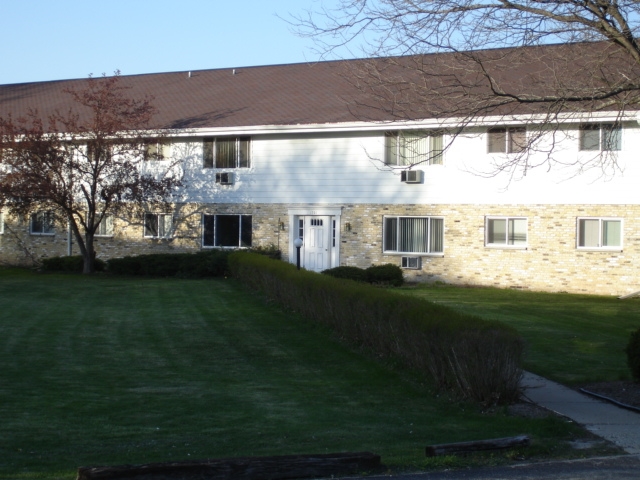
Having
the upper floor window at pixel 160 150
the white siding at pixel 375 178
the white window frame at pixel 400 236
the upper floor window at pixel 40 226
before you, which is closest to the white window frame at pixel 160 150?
the upper floor window at pixel 160 150

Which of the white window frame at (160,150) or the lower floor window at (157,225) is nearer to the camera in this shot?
the white window frame at (160,150)

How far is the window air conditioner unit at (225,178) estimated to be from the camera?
2775 cm

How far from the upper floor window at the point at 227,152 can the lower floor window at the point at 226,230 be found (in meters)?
1.77

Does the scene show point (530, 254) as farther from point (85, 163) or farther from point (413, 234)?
point (85, 163)

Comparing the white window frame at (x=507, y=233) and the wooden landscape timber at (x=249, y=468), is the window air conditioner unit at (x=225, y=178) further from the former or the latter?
the wooden landscape timber at (x=249, y=468)

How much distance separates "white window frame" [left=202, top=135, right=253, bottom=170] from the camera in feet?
90.5

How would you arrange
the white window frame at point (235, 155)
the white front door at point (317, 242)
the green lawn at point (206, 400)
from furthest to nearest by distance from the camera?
the white window frame at point (235, 155) → the white front door at point (317, 242) → the green lawn at point (206, 400)

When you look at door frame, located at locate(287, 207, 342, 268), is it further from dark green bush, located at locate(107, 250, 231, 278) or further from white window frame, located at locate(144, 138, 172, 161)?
white window frame, located at locate(144, 138, 172, 161)

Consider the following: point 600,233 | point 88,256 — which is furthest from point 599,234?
point 88,256

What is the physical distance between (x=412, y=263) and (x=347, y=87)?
6532 millimetres

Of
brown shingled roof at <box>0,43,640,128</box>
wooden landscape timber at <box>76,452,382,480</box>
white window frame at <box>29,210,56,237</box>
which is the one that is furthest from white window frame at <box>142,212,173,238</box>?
wooden landscape timber at <box>76,452,382,480</box>

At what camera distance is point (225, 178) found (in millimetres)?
27812

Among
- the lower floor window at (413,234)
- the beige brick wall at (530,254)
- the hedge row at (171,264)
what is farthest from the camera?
the hedge row at (171,264)

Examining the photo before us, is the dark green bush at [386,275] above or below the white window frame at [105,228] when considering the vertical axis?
below
